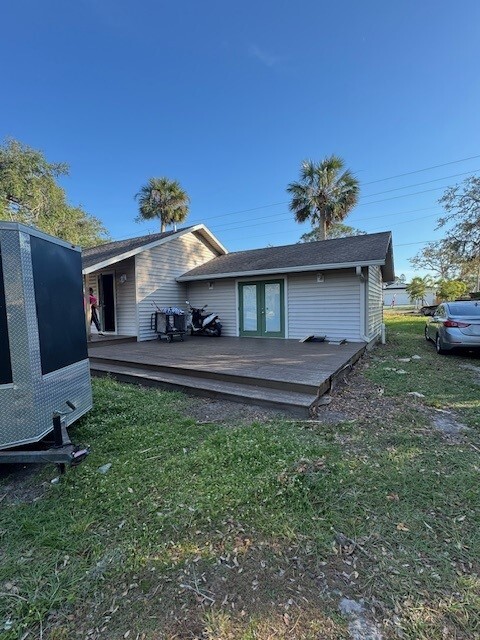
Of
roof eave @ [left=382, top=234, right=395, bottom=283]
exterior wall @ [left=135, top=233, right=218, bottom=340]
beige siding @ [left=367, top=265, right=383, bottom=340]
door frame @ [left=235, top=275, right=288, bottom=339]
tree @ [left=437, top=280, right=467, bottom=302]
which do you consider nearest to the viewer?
beige siding @ [left=367, top=265, right=383, bottom=340]

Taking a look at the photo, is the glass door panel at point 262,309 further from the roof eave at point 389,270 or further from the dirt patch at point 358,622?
the dirt patch at point 358,622

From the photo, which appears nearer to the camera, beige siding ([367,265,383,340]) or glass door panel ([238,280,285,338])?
beige siding ([367,265,383,340])

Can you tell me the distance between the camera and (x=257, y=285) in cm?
1029

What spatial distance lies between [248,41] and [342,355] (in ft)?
38.7

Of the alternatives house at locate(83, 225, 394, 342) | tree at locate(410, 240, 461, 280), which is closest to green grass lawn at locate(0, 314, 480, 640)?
house at locate(83, 225, 394, 342)

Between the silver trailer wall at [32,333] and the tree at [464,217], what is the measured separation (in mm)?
20041

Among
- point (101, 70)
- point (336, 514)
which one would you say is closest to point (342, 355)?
point (336, 514)

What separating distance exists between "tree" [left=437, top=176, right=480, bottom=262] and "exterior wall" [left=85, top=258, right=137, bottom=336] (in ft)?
56.4

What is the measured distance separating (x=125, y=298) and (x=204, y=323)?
9.27 feet

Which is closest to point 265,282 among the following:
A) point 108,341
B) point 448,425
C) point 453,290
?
point 108,341

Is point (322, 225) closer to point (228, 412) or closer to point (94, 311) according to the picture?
point (94, 311)

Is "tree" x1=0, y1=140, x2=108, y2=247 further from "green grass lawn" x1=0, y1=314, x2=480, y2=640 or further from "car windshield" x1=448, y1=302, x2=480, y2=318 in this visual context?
"car windshield" x1=448, y1=302, x2=480, y2=318

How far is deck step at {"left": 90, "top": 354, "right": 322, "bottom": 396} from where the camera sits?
444 centimetres

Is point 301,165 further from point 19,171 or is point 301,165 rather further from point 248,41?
point 19,171
